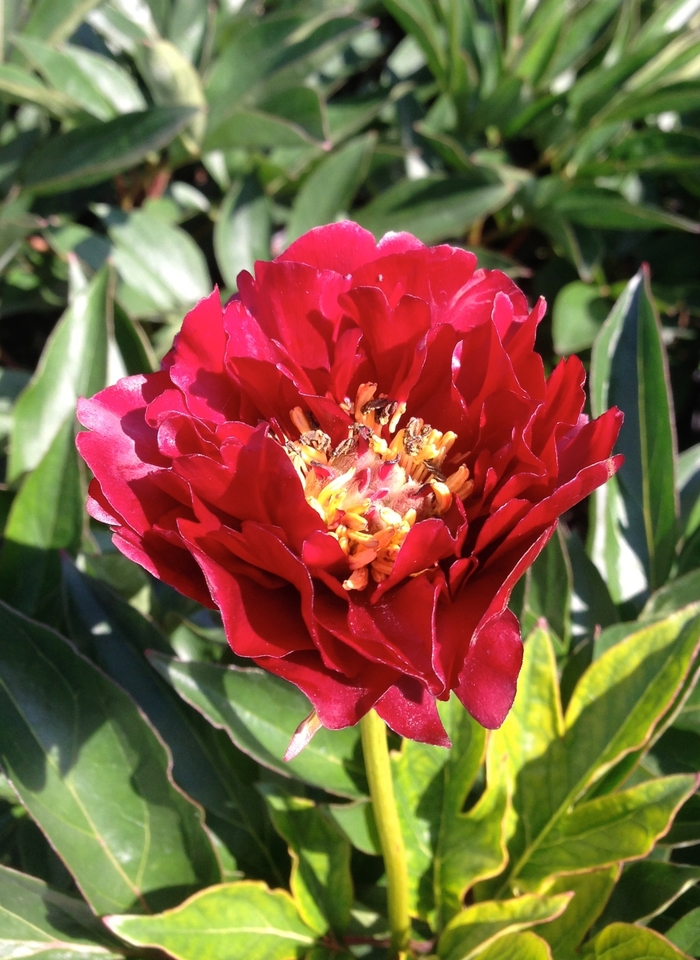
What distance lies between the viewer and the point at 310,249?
2.26 ft

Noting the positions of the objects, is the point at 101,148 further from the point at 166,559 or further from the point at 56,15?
the point at 166,559

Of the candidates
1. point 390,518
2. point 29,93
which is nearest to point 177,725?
point 390,518

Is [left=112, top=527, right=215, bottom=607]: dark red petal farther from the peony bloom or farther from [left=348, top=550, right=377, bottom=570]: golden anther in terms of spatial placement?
[left=348, top=550, right=377, bottom=570]: golden anther

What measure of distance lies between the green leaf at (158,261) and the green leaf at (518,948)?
3.62 feet

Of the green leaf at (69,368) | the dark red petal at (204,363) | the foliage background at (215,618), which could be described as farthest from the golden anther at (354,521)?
the green leaf at (69,368)

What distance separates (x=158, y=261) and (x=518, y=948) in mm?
1237

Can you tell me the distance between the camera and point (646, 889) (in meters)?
0.87

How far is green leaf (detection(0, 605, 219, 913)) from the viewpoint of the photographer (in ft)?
2.64

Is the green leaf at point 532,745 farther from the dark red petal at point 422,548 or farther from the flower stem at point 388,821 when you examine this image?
the dark red petal at point 422,548

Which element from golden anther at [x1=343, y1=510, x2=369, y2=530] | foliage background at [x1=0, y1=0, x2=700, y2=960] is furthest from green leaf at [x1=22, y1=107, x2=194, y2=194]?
golden anther at [x1=343, y1=510, x2=369, y2=530]

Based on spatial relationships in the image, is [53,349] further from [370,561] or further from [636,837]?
[636,837]

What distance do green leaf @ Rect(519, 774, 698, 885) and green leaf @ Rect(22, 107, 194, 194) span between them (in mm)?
1075

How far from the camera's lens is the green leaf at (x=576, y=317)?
4.82ft

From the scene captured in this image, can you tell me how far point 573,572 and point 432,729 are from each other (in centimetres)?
60
